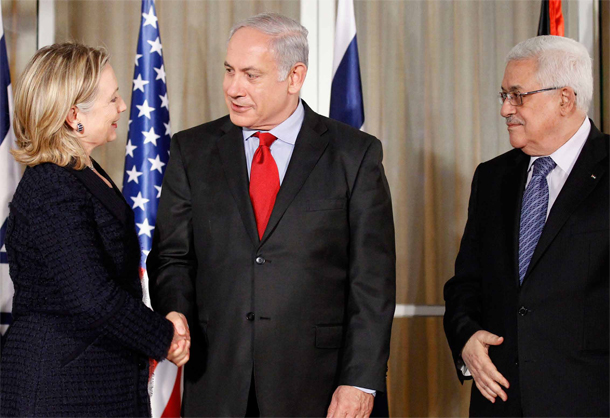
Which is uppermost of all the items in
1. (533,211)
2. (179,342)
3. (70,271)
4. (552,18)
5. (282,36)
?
(552,18)

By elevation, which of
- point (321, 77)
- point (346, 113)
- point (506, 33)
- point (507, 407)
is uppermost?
point (506, 33)

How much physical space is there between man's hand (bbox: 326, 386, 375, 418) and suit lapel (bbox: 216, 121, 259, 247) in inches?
21.2

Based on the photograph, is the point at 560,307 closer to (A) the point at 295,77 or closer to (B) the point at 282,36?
(A) the point at 295,77

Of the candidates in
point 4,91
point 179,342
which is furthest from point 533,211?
point 4,91

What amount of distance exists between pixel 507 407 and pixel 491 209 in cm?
66

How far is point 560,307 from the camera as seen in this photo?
2018 millimetres

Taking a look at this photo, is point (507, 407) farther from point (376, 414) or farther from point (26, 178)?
point (26, 178)

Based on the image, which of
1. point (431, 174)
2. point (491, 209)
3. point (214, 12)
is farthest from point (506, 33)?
point (491, 209)

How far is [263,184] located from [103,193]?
530mm

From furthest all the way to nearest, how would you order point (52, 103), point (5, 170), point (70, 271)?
point (5, 170)
point (52, 103)
point (70, 271)

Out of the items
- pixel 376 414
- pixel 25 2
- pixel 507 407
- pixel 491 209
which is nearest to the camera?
pixel 507 407

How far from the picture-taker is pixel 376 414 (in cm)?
310

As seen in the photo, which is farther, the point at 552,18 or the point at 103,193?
the point at 552,18

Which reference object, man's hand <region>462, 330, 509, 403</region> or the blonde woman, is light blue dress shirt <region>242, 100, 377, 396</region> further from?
man's hand <region>462, 330, 509, 403</region>
